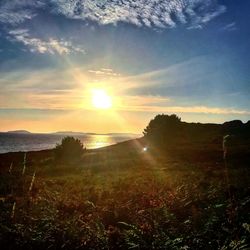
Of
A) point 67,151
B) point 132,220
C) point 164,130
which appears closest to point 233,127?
point 164,130

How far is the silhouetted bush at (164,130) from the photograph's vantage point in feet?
199

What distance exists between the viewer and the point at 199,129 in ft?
314

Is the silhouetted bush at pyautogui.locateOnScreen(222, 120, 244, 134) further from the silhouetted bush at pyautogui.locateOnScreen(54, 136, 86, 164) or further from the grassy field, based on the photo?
the grassy field

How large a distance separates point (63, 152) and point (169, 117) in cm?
2289

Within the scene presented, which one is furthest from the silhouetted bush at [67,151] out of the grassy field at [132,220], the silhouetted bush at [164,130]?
the grassy field at [132,220]

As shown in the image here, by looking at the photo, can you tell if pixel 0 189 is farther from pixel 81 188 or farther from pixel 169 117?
pixel 169 117

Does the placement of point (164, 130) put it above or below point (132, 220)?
above

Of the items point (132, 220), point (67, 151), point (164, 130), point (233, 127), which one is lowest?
point (132, 220)

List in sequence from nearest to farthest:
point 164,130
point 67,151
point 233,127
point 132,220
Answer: point 132,220, point 67,151, point 164,130, point 233,127

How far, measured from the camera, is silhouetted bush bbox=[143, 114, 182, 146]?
60.6 metres

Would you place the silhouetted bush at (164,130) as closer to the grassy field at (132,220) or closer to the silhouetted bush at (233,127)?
the silhouetted bush at (233,127)

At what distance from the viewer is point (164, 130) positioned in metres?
61.5

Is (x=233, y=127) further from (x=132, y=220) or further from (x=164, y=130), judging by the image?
(x=132, y=220)

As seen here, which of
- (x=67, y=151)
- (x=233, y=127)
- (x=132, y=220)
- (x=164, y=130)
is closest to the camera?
(x=132, y=220)
